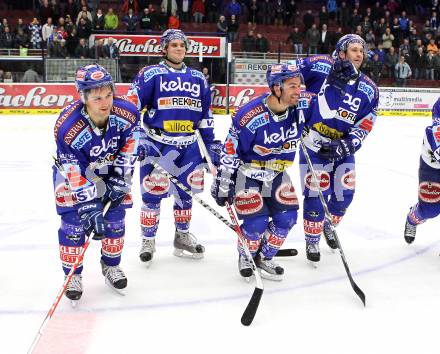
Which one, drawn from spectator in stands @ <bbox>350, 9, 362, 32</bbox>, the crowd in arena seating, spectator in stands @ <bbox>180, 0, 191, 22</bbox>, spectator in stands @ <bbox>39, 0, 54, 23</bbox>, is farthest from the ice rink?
spectator in stands @ <bbox>350, 9, 362, 32</bbox>

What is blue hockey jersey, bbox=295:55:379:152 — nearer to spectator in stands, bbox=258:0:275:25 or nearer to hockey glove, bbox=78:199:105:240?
hockey glove, bbox=78:199:105:240

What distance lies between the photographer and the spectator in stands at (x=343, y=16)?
50.5 ft

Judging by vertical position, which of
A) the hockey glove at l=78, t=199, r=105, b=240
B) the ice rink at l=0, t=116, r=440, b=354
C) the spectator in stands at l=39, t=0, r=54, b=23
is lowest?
the ice rink at l=0, t=116, r=440, b=354

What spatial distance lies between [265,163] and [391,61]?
10.8 metres

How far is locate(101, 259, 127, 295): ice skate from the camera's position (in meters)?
2.93

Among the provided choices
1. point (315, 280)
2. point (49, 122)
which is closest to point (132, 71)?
point (49, 122)

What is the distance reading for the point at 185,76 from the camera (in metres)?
3.37

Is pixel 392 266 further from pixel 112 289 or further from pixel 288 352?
pixel 112 289

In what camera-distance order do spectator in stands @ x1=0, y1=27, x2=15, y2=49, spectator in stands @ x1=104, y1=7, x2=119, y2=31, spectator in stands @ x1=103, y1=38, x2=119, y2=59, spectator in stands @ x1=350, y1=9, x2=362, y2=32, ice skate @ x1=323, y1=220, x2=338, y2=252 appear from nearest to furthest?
ice skate @ x1=323, y1=220, x2=338, y2=252 < spectator in stands @ x1=103, y1=38, x2=119, y2=59 < spectator in stands @ x1=0, y1=27, x2=15, y2=49 < spectator in stands @ x1=104, y1=7, x2=119, y2=31 < spectator in stands @ x1=350, y1=9, x2=362, y2=32

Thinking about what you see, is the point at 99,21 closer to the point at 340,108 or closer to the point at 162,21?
the point at 162,21

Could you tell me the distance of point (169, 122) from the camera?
3.36 m

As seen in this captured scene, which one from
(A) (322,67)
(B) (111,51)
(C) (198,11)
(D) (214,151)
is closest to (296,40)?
(C) (198,11)

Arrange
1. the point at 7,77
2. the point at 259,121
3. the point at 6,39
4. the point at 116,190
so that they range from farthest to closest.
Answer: the point at 6,39, the point at 7,77, the point at 259,121, the point at 116,190

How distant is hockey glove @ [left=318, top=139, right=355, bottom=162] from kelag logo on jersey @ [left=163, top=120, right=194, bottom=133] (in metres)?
0.90
